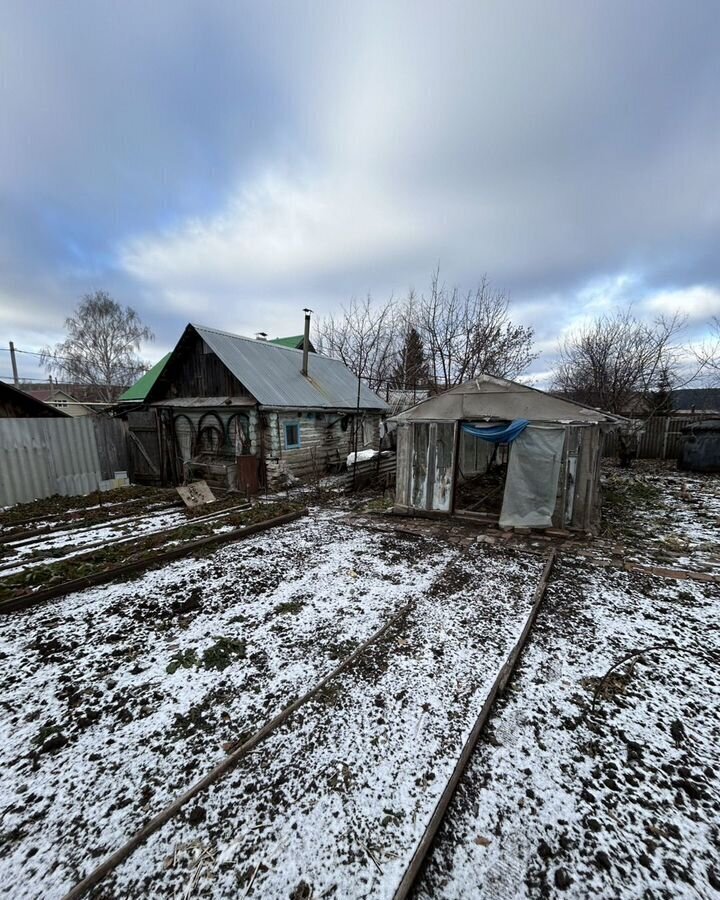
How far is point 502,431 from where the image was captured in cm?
676

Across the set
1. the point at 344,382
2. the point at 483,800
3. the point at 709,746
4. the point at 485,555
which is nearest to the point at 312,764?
the point at 483,800

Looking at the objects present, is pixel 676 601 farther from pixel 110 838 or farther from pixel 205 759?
pixel 110 838

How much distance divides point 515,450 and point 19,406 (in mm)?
11649

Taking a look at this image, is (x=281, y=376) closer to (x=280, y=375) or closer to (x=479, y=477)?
(x=280, y=375)

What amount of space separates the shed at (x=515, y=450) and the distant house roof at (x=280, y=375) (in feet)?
15.4

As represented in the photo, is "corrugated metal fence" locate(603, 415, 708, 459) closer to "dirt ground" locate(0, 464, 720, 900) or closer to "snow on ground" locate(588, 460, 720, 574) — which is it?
"snow on ground" locate(588, 460, 720, 574)

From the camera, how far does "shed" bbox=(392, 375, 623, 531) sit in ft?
21.4

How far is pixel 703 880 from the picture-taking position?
5.68 feet

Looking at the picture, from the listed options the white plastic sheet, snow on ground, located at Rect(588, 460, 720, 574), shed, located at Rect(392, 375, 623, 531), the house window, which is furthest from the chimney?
snow on ground, located at Rect(588, 460, 720, 574)

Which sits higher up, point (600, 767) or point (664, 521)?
point (600, 767)

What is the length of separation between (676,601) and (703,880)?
341 centimetres

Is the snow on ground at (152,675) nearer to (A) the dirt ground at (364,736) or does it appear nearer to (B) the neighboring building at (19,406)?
(A) the dirt ground at (364,736)

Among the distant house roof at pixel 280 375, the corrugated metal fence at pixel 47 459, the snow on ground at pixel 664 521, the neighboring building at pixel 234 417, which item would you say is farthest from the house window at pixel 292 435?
the snow on ground at pixel 664 521

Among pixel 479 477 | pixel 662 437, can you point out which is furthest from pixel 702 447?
pixel 479 477
